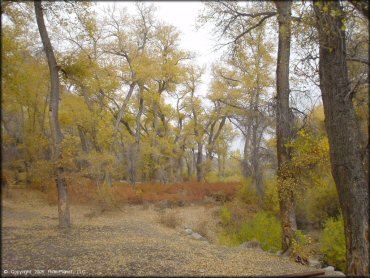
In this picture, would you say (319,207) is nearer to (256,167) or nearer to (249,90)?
(256,167)

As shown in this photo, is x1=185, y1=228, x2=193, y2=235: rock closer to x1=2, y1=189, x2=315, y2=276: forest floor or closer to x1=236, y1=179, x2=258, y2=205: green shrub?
x1=2, y1=189, x2=315, y2=276: forest floor

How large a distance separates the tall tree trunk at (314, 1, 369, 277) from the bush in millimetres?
A: 5458

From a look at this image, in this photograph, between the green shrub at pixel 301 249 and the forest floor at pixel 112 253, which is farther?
the green shrub at pixel 301 249

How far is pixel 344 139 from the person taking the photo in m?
4.97

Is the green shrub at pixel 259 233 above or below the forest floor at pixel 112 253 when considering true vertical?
below

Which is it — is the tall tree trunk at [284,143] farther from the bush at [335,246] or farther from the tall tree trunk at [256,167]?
the tall tree trunk at [256,167]

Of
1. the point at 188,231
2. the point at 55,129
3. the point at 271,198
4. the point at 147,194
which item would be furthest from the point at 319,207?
the point at 55,129

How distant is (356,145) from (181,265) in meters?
3.93

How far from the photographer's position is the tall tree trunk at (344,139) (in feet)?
15.6

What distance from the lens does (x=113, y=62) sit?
75.7 feet

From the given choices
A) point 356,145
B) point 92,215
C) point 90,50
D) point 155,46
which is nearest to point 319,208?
point 92,215

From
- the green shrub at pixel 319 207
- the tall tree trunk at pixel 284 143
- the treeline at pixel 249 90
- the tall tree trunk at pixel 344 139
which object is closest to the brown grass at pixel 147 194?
the treeline at pixel 249 90

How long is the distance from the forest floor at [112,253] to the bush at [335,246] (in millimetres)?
2517

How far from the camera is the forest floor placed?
19.9 ft
